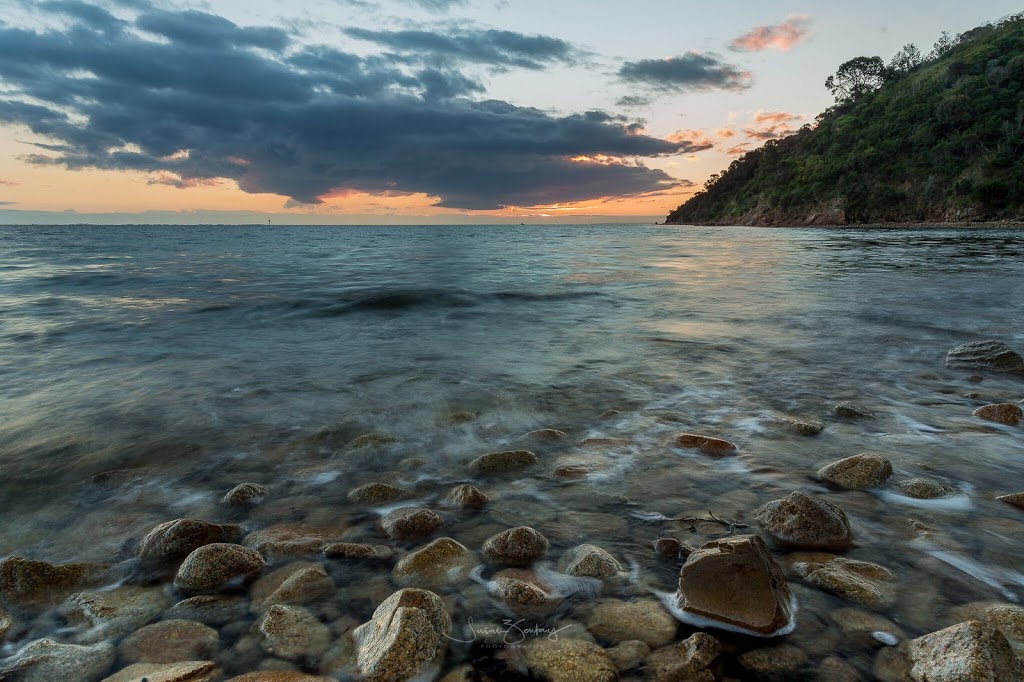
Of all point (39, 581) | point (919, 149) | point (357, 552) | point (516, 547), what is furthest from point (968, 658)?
point (919, 149)

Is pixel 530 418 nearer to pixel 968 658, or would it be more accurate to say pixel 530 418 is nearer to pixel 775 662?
pixel 775 662

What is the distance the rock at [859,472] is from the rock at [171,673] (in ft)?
12.8

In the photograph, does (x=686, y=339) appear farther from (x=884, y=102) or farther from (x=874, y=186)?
(x=884, y=102)

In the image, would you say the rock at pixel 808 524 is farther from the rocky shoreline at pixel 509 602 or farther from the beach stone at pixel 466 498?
the beach stone at pixel 466 498

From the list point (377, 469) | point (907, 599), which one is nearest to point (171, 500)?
point (377, 469)


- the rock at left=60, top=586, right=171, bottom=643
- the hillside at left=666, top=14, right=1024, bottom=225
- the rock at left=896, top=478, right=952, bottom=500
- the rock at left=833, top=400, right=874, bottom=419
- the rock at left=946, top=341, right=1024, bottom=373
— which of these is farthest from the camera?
the hillside at left=666, top=14, right=1024, bottom=225

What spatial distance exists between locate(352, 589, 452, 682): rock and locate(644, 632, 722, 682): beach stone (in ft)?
2.83

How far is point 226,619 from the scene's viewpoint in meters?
2.47

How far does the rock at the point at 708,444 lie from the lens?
174 inches

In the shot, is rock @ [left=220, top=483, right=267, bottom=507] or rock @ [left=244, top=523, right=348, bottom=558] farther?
rock @ [left=220, top=483, right=267, bottom=507]

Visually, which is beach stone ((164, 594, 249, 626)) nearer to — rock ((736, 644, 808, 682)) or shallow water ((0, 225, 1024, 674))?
shallow water ((0, 225, 1024, 674))

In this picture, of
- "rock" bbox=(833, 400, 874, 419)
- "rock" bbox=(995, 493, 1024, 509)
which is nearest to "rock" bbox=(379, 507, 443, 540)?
"rock" bbox=(995, 493, 1024, 509)

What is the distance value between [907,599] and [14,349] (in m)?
12.9

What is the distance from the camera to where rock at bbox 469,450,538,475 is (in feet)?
14.0
